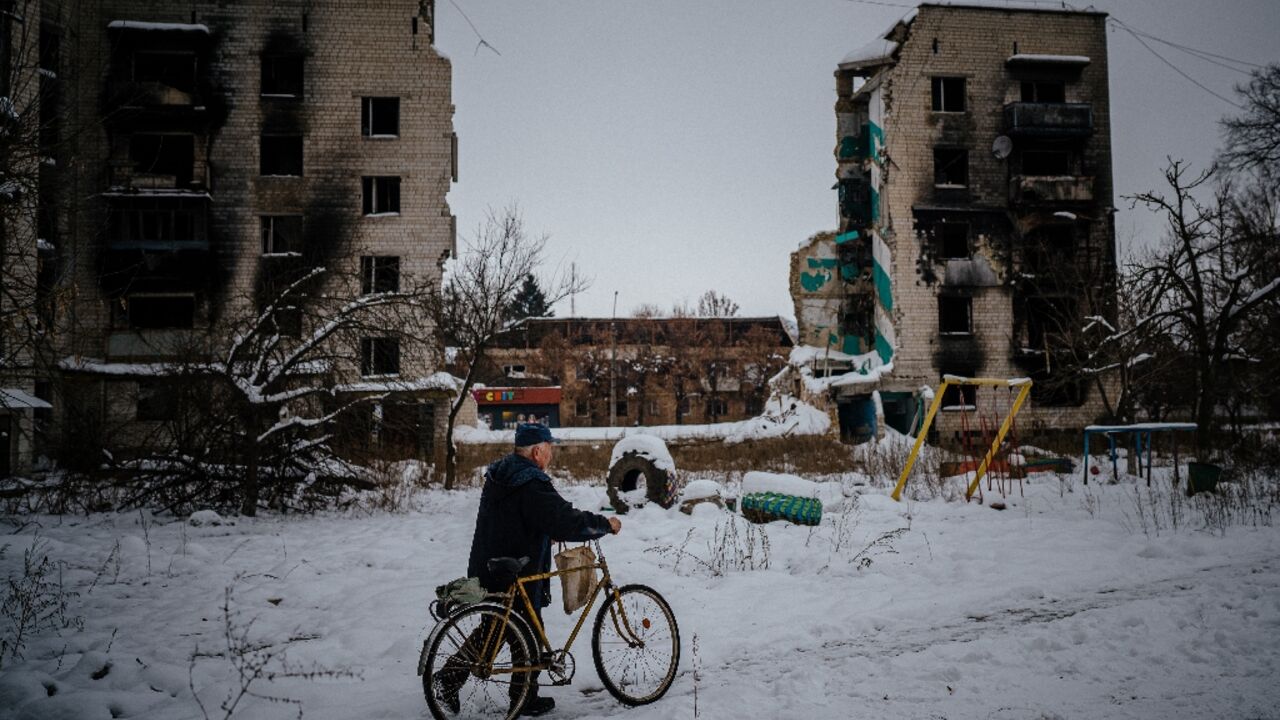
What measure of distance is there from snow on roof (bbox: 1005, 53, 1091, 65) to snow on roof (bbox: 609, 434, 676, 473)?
95.1 ft

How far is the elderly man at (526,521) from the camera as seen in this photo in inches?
193

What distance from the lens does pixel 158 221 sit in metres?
29.2

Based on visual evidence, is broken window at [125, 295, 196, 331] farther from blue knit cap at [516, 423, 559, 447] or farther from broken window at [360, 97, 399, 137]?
blue knit cap at [516, 423, 559, 447]

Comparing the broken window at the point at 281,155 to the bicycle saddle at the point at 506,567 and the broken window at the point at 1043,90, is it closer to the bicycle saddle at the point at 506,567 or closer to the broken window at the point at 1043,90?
the bicycle saddle at the point at 506,567

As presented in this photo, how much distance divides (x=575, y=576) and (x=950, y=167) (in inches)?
1358

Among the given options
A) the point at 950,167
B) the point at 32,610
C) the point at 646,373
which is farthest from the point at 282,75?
the point at 646,373

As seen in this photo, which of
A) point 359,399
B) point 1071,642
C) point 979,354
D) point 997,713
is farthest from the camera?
point 979,354

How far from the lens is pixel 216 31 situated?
98.5ft

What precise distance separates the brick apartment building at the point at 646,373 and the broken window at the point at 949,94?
24.4m

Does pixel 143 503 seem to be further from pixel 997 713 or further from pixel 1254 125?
pixel 1254 125

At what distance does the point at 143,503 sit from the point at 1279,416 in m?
Result: 38.6

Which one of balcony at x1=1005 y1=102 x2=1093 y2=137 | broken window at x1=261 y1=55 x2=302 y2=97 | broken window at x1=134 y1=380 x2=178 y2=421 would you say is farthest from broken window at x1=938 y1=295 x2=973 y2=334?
broken window at x1=134 y1=380 x2=178 y2=421

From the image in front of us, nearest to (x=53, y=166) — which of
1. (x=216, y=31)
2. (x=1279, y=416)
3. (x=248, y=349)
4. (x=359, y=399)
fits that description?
(x=248, y=349)

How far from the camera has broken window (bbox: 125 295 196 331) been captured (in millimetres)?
29594
